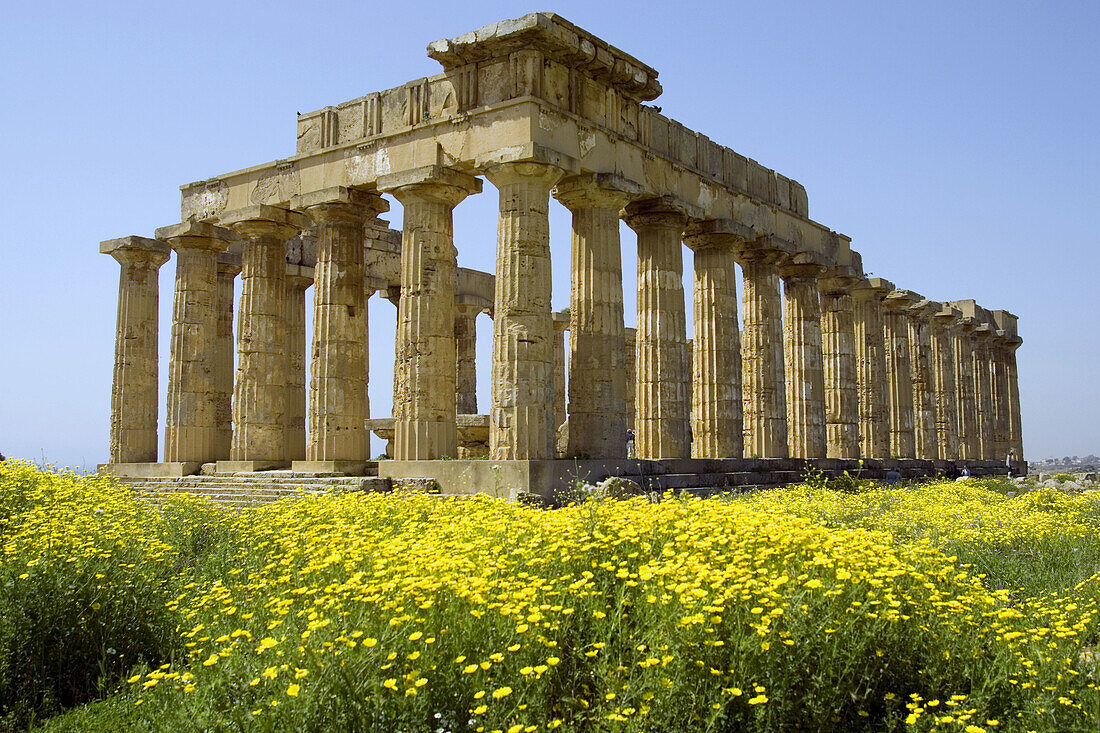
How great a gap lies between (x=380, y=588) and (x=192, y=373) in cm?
1736

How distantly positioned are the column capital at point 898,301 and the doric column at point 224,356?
20.1m

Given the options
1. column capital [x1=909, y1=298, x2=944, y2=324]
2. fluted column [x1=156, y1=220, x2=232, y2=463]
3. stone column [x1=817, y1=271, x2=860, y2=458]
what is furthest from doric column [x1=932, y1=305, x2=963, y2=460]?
fluted column [x1=156, y1=220, x2=232, y2=463]

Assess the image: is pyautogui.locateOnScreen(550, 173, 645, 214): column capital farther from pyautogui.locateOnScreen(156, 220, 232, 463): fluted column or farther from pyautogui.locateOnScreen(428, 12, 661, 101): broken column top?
pyautogui.locateOnScreen(156, 220, 232, 463): fluted column

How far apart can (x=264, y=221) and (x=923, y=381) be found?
23539 millimetres

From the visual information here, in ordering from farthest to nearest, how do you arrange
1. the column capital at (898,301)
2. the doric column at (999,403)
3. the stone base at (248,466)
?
the doric column at (999,403) < the column capital at (898,301) < the stone base at (248,466)

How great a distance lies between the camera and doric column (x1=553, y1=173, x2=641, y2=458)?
17.6 metres

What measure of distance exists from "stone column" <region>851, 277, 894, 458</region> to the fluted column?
18.7m

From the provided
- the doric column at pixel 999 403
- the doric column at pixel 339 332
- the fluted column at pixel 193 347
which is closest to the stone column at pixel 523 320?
the doric column at pixel 339 332

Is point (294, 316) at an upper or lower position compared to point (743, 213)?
lower

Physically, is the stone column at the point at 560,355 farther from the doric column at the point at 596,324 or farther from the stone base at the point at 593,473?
the doric column at the point at 596,324

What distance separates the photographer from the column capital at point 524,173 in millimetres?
16312

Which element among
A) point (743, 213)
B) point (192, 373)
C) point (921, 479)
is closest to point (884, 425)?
point (921, 479)

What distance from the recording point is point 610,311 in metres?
17.9

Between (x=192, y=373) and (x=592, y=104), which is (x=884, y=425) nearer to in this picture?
(x=592, y=104)
